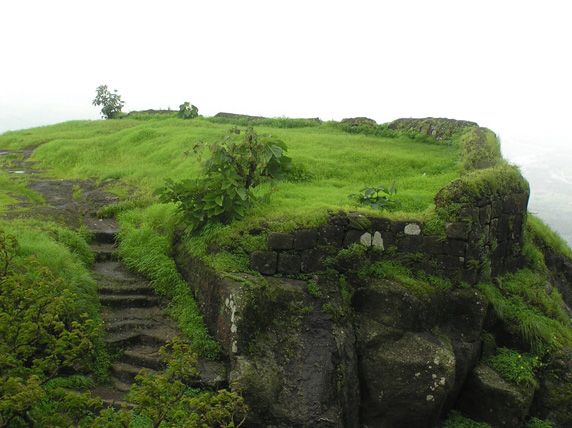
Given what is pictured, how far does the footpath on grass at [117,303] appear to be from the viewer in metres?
7.62

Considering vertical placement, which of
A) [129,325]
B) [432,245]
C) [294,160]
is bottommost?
[129,325]

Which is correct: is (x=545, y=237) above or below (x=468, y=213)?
below

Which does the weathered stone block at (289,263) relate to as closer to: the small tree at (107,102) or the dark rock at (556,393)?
the dark rock at (556,393)

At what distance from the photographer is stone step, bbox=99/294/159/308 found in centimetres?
877

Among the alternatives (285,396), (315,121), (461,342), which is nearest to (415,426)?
(461,342)

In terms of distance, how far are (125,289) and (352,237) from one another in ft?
12.3

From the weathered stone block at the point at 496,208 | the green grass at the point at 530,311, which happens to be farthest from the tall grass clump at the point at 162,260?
the weathered stone block at the point at 496,208

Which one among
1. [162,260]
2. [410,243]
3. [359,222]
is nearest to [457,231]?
[410,243]

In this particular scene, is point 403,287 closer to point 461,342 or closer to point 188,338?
point 461,342

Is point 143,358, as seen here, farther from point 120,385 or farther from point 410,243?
point 410,243

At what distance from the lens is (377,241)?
8844 millimetres

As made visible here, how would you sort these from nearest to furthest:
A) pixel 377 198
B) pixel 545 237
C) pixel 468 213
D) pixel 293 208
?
pixel 468 213 → pixel 293 208 → pixel 377 198 → pixel 545 237

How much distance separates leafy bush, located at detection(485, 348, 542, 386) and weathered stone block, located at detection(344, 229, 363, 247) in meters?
2.95

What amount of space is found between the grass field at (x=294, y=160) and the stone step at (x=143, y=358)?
2.71 meters
